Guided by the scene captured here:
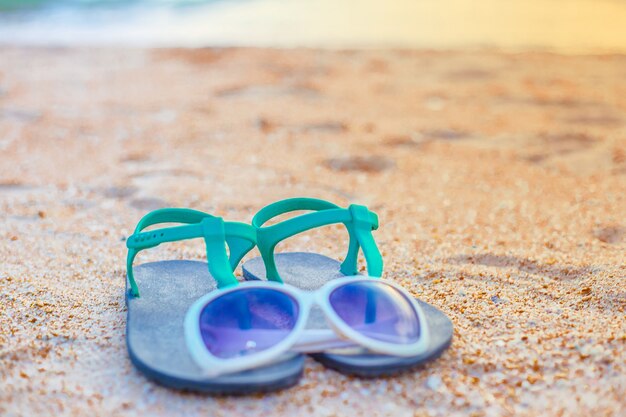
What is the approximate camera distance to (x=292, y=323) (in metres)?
1.56

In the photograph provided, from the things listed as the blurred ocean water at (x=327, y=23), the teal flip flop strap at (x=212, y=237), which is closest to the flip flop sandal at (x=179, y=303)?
the teal flip flop strap at (x=212, y=237)

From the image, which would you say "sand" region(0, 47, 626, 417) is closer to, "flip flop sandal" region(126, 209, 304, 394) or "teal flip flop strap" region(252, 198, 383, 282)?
"flip flop sandal" region(126, 209, 304, 394)

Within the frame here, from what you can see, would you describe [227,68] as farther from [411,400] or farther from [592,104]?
[411,400]

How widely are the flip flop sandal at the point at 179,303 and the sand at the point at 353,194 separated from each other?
52 mm

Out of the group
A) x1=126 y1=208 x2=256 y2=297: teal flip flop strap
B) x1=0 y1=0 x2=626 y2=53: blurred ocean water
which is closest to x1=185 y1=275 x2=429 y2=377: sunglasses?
x1=126 y1=208 x2=256 y2=297: teal flip flop strap

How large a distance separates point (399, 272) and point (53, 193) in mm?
1552

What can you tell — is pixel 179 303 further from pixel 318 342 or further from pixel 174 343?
pixel 318 342

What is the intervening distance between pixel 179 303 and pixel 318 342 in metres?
0.43

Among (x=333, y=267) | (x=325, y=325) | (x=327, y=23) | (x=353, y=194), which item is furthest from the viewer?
(x=327, y=23)

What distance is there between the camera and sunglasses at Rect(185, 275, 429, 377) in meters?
1.48

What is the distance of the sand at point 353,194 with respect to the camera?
4.99 feet

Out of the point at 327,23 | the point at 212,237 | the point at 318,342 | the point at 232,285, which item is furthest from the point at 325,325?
the point at 327,23

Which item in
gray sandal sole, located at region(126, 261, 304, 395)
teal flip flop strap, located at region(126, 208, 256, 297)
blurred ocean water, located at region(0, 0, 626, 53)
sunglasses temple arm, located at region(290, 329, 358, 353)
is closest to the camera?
gray sandal sole, located at region(126, 261, 304, 395)

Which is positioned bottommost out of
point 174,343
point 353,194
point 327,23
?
point 353,194
